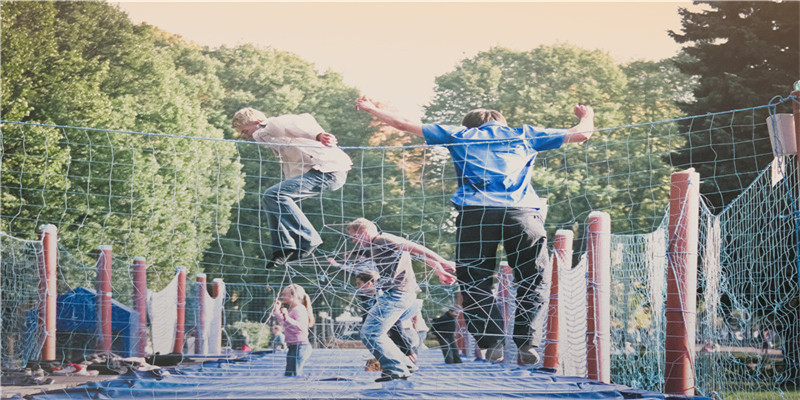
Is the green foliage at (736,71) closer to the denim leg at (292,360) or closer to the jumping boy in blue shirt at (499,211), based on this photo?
the denim leg at (292,360)

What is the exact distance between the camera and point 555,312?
709cm

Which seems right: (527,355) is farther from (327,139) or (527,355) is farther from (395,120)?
(327,139)

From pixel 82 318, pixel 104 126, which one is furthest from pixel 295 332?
pixel 104 126

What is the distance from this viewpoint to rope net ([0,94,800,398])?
8.55 metres

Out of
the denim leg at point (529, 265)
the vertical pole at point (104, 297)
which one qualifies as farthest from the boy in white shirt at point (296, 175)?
the vertical pole at point (104, 297)

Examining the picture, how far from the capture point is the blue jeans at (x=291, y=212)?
6047mm

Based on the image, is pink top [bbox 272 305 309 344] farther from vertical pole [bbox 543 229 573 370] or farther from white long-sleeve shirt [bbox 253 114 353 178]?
vertical pole [bbox 543 229 573 370]

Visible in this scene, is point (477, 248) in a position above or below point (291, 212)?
below

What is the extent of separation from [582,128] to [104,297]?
708 cm

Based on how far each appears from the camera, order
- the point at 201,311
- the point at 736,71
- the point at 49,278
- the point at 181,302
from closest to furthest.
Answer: the point at 49,278 < the point at 201,311 < the point at 181,302 < the point at 736,71

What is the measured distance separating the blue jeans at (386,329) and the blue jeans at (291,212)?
0.64 meters

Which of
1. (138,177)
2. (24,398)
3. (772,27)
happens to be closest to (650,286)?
(24,398)

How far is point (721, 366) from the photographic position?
23.4 ft

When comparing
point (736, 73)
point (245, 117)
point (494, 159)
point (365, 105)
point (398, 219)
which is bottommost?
point (494, 159)
